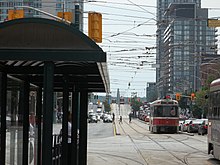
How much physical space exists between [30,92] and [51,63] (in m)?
4.33

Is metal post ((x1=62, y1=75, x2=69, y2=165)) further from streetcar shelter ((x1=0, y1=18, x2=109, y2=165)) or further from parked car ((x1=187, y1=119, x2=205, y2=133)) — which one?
parked car ((x1=187, y1=119, x2=205, y2=133))

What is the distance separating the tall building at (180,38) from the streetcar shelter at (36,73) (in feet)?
57.5

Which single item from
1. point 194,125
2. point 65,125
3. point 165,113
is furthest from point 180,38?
point 65,125

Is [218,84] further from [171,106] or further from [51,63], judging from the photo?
[171,106]

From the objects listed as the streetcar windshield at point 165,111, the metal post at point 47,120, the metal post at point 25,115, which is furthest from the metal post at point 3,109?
the streetcar windshield at point 165,111

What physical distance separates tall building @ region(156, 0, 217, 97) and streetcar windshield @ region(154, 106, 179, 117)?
373cm

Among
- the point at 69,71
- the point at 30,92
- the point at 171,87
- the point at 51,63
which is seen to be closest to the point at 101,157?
the point at 30,92

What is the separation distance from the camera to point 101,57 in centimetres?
749

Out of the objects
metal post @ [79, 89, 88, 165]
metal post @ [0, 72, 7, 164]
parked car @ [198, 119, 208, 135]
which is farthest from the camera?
parked car @ [198, 119, 208, 135]

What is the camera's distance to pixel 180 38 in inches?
2660

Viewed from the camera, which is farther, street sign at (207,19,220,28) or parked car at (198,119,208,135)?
parked car at (198,119,208,135)

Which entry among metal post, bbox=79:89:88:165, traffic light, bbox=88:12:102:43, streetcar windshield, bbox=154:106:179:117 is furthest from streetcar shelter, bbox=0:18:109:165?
streetcar windshield, bbox=154:106:179:117

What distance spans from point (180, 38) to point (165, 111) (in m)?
24.2

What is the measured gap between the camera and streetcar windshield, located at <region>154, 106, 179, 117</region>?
4506cm
